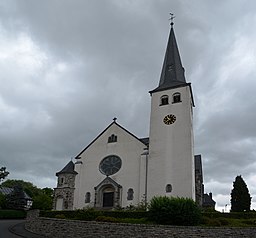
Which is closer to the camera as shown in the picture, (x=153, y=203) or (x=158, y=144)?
(x=153, y=203)

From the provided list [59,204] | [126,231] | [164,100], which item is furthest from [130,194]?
[126,231]

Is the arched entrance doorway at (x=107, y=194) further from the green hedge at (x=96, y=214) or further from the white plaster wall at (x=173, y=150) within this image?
the green hedge at (x=96, y=214)

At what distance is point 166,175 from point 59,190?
13201 millimetres

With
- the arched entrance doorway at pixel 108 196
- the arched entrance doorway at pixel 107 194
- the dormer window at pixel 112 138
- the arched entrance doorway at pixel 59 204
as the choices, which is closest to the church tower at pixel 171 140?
the arched entrance doorway at pixel 107 194

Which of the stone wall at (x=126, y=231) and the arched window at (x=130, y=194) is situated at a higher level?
the arched window at (x=130, y=194)

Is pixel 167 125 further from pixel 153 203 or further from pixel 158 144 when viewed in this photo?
pixel 153 203

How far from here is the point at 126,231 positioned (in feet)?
59.2

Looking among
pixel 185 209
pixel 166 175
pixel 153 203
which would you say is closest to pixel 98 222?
pixel 153 203

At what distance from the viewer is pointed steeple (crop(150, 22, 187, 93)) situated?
130ft

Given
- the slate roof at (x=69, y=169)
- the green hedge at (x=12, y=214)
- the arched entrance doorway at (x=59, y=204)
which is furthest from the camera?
the slate roof at (x=69, y=169)

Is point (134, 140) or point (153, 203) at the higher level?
point (134, 140)

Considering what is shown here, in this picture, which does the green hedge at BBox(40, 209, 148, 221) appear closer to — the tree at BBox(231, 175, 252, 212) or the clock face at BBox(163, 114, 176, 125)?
the clock face at BBox(163, 114, 176, 125)

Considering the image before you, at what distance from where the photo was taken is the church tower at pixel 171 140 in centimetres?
3269

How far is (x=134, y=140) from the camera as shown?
122 feet
